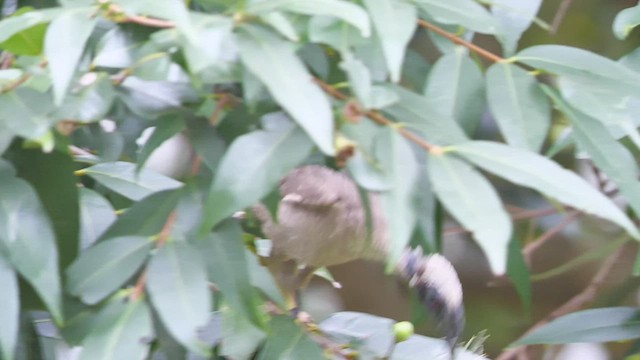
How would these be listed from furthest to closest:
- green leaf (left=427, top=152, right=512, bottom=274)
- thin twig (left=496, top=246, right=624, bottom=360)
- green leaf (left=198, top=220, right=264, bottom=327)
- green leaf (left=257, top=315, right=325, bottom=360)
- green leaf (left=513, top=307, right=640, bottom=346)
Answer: thin twig (left=496, top=246, right=624, bottom=360) → green leaf (left=513, top=307, right=640, bottom=346) → green leaf (left=257, top=315, right=325, bottom=360) → green leaf (left=198, top=220, right=264, bottom=327) → green leaf (left=427, top=152, right=512, bottom=274)

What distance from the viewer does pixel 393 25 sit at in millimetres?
521

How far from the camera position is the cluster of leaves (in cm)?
49

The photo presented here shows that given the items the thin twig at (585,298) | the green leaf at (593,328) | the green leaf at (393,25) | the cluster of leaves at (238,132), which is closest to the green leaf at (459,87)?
A: the cluster of leaves at (238,132)

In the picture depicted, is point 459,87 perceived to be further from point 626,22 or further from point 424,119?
point 626,22

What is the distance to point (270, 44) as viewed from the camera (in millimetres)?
488

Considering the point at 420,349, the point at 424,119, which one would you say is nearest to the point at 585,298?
the point at 420,349

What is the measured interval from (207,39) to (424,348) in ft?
1.55

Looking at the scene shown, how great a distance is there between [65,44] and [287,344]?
295mm

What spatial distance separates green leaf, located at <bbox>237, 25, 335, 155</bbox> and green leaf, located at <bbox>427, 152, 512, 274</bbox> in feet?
0.23

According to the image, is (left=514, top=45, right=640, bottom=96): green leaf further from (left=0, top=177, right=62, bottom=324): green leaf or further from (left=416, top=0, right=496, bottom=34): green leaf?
(left=0, top=177, right=62, bottom=324): green leaf

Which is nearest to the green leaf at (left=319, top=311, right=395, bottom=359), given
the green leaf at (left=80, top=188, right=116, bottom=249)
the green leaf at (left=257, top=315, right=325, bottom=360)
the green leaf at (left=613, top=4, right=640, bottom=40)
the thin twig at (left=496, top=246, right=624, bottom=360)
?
the green leaf at (left=257, top=315, right=325, bottom=360)

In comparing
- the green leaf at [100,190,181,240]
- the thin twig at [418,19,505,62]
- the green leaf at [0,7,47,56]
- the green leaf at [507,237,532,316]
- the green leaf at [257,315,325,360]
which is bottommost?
the green leaf at [257,315,325,360]

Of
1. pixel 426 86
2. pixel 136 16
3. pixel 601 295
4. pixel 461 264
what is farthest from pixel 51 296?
pixel 461 264

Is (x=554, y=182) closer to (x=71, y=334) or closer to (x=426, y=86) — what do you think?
(x=426, y=86)
